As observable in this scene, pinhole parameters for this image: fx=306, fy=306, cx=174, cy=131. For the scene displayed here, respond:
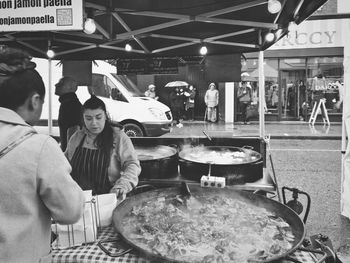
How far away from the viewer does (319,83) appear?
58.4ft

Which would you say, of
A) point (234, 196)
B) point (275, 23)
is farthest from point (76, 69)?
point (234, 196)

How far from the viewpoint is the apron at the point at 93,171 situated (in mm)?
3254

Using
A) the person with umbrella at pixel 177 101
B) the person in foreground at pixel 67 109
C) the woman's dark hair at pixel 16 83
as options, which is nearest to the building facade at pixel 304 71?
the person with umbrella at pixel 177 101

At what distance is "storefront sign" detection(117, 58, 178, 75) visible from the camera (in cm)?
666

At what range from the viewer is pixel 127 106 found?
11.7 m

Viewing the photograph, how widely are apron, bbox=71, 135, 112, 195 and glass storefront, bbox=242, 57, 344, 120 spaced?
15525 mm

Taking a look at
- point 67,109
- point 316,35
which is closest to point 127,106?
point 67,109

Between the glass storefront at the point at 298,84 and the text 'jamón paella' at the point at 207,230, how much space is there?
15.9 meters

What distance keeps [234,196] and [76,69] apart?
5.20 m

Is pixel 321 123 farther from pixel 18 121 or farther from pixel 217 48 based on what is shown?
pixel 18 121

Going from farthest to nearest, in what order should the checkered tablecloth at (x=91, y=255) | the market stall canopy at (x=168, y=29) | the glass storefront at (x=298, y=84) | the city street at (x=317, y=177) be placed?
the glass storefront at (x=298, y=84) < the city street at (x=317, y=177) < the market stall canopy at (x=168, y=29) < the checkered tablecloth at (x=91, y=255)

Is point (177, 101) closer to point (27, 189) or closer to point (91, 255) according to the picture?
point (91, 255)

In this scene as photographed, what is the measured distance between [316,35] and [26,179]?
730 inches

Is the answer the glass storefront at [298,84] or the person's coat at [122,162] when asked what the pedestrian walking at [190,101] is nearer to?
the glass storefront at [298,84]
